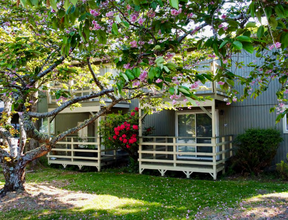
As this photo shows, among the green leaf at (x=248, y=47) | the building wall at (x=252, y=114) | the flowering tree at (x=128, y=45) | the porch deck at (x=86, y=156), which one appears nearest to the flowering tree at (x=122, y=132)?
the porch deck at (x=86, y=156)

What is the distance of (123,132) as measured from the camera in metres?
10.3

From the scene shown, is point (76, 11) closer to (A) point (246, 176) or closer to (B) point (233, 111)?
(A) point (246, 176)

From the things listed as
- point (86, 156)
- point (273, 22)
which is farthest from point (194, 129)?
point (273, 22)

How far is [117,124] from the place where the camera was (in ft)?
35.2

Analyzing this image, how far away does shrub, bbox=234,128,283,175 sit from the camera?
9.14 metres

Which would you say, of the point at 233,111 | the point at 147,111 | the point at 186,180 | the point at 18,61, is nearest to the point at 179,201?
the point at 186,180

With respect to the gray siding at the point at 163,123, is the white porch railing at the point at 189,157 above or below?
below

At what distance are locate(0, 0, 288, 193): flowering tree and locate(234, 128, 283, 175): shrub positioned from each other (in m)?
3.42

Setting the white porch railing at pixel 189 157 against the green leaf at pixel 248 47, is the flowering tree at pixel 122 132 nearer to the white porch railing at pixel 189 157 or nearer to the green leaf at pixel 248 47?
the white porch railing at pixel 189 157

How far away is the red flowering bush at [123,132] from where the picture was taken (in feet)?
33.6

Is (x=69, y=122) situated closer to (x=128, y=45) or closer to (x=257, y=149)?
(x=257, y=149)

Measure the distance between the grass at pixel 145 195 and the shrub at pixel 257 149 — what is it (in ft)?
2.90

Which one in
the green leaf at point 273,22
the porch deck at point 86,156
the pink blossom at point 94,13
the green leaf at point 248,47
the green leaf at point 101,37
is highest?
the pink blossom at point 94,13

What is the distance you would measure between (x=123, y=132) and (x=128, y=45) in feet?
19.9
